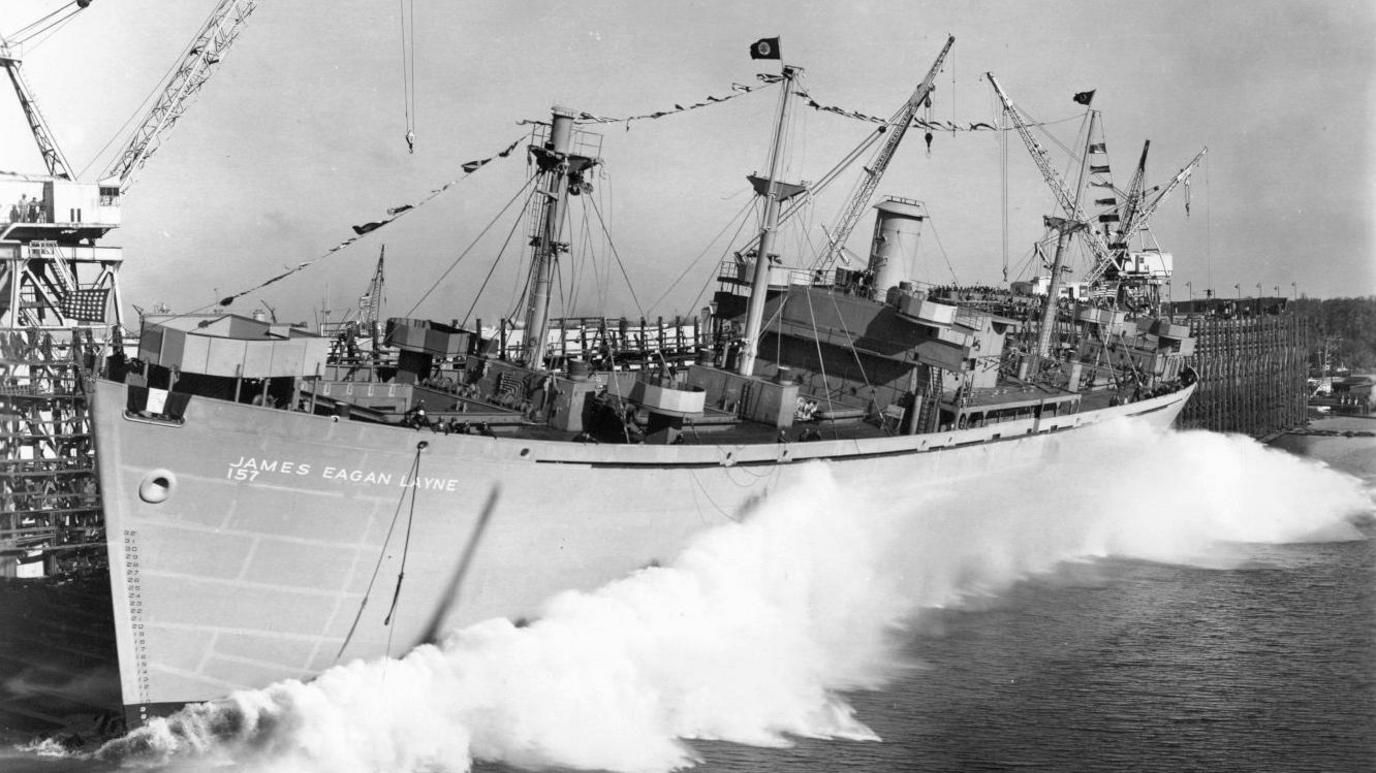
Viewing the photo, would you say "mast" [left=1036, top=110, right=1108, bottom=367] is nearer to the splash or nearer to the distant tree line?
the splash

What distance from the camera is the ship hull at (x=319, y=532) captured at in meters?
17.7

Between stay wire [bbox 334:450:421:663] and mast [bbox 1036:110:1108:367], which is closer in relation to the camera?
stay wire [bbox 334:450:421:663]

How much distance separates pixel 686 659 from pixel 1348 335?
135 m

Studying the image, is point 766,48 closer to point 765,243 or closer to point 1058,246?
point 765,243

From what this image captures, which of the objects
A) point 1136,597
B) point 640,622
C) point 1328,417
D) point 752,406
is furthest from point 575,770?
point 1328,417

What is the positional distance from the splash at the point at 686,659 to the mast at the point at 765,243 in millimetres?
4247

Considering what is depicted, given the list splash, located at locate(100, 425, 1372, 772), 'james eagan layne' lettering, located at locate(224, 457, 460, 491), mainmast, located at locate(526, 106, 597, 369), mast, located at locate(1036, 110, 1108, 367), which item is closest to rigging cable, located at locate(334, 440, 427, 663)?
'james eagan layne' lettering, located at locate(224, 457, 460, 491)

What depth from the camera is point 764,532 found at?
24.6 meters

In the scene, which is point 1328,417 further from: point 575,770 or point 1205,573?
point 575,770

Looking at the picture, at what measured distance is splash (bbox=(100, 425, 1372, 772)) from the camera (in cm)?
1850

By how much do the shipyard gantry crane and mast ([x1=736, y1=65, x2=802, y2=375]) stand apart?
47.0 ft

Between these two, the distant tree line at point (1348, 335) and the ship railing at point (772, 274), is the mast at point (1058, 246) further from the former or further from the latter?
the distant tree line at point (1348, 335)

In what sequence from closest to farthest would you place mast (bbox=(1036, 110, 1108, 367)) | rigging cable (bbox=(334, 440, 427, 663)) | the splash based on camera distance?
the splash
rigging cable (bbox=(334, 440, 427, 663))
mast (bbox=(1036, 110, 1108, 367))

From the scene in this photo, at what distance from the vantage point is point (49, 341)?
26.4 meters
